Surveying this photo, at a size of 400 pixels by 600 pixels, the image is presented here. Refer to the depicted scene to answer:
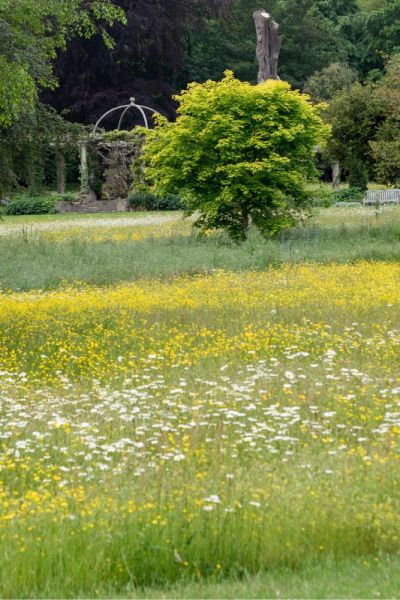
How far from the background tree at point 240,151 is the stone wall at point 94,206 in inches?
722

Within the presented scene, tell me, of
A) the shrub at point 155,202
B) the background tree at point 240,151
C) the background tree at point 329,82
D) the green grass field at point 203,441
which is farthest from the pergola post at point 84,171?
the green grass field at point 203,441

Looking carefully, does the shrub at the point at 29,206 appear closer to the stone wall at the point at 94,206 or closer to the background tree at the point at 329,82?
the stone wall at the point at 94,206

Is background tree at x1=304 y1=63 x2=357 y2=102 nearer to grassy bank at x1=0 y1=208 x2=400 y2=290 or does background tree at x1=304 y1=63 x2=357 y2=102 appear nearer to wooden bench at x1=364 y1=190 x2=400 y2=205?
wooden bench at x1=364 y1=190 x2=400 y2=205

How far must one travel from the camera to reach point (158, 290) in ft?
54.5

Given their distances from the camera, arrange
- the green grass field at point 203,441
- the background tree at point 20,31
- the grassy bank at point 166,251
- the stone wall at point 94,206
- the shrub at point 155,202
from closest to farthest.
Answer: the green grass field at point 203,441 < the background tree at point 20,31 < the grassy bank at point 166,251 < the shrub at point 155,202 < the stone wall at point 94,206

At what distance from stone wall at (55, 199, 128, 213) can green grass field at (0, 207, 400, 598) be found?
27333 millimetres

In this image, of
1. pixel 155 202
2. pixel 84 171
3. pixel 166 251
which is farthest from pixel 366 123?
pixel 84 171

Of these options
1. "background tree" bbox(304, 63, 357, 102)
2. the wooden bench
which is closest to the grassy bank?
the wooden bench

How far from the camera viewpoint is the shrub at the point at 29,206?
144 feet

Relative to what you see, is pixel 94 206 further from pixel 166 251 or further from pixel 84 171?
pixel 166 251

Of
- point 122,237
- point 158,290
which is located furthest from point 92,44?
point 158,290

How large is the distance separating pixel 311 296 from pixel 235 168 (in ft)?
32.2

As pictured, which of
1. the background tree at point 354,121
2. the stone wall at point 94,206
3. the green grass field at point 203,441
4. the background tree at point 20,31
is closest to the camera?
the green grass field at point 203,441

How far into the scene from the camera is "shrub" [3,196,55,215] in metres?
44.0
